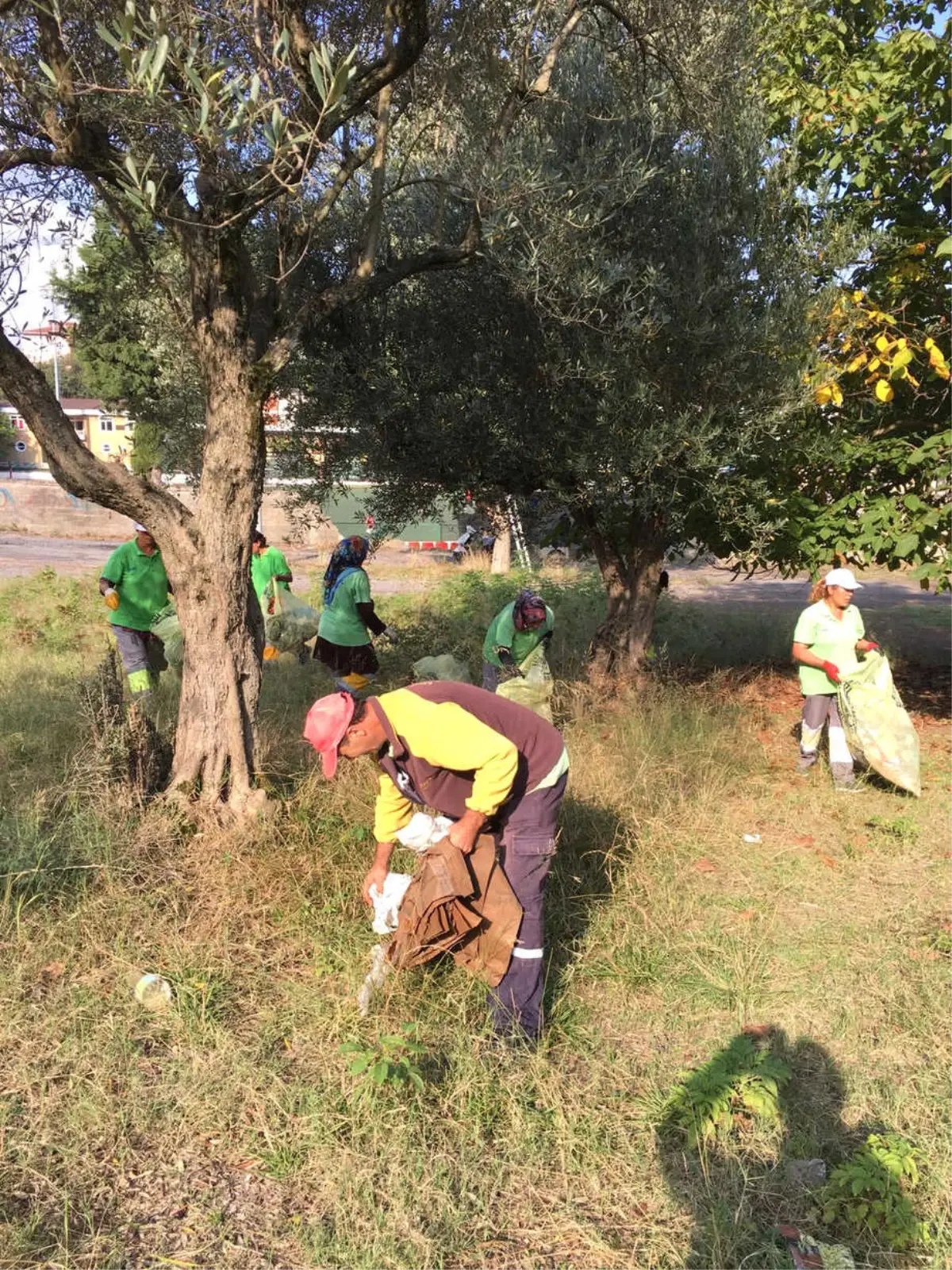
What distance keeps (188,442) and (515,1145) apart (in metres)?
7.10

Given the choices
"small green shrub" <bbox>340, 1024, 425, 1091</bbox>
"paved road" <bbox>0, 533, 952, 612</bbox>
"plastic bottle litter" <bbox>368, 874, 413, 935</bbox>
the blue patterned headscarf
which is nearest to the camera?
"small green shrub" <bbox>340, 1024, 425, 1091</bbox>

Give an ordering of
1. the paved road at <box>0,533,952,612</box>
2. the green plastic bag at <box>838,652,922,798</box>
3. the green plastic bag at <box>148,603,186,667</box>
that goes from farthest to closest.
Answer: the paved road at <box>0,533,952,612</box> → the green plastic bag at <box>148,603,186,667</box> → the green plastic bag at <box>838,652,922,798</box>

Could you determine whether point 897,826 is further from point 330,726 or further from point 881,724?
point 330,726

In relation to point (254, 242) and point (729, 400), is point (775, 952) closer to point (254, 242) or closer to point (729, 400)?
point (729, 400)

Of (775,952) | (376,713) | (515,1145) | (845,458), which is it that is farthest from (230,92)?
(845,458)

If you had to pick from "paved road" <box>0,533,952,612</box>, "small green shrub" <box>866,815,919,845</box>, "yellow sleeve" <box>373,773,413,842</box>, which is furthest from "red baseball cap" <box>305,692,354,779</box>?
"paved road" <box>0,533,952,612</box>

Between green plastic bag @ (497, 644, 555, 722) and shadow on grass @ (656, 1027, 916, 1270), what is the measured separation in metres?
2.89

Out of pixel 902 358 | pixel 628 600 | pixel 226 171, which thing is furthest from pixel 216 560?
pixel 628 600

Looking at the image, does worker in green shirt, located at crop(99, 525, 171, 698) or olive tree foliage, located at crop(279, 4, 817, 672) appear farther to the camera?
worker in green shirt, located at crop(99, 525, 171, 698)

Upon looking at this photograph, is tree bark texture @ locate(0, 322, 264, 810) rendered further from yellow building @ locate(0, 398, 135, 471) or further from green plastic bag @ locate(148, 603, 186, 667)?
yellow building @ locate(0, 398, 135, 471)

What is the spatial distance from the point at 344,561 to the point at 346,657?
745mm

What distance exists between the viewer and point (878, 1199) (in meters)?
2.49

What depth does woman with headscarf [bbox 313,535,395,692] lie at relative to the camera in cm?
669

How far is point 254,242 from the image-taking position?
20.9ft
